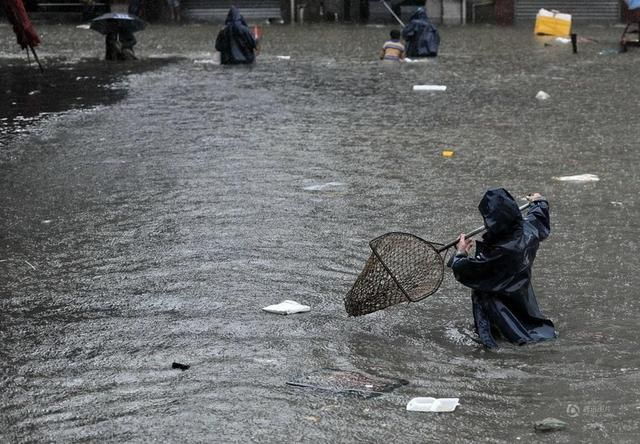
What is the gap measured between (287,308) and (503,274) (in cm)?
145

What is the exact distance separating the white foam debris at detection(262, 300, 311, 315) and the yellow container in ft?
69.8

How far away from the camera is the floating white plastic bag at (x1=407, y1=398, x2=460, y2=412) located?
222 inches

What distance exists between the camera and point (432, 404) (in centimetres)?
569

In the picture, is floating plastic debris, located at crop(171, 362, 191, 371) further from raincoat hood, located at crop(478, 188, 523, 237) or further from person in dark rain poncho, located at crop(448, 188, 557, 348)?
raincoat hood, located at crop(478, 188, 523, 237)

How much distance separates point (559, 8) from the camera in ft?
106

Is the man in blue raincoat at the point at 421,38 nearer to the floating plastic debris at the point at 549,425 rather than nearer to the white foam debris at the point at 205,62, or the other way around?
the white foam debris at the point at 205,62

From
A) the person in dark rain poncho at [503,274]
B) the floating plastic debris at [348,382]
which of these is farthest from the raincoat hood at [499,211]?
the floating plastic debris at [348,382]

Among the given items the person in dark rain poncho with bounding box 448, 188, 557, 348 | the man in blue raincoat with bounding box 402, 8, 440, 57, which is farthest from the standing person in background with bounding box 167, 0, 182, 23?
the person in dark rain poncho with bounding box 448, 188, 557, 348

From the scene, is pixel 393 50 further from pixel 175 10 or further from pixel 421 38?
pixel 175 10

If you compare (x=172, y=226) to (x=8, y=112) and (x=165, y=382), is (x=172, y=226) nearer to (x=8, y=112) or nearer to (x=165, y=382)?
(x=165, y=382)

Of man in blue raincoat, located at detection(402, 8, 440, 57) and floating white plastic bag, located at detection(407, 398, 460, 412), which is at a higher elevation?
man in blue raincoat, located at detection(402, 8, 440, 57)

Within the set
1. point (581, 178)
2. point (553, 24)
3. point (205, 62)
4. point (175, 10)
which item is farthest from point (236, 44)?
point (175, 10)

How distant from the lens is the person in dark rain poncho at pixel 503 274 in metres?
6.47

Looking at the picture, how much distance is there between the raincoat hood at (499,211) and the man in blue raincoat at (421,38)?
16302 mm
